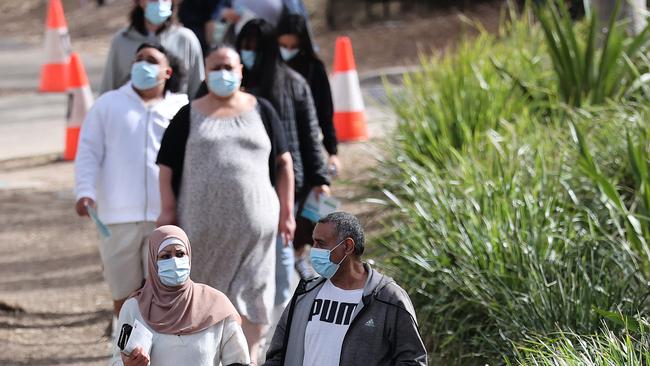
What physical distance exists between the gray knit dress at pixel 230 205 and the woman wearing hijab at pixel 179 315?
3.91ft

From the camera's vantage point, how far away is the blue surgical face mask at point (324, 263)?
4.21 meters

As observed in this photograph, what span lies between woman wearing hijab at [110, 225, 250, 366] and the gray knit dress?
3.91ft

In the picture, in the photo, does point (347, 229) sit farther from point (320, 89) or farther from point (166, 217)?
point (320, 89)

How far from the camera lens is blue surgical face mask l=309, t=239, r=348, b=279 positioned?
4211 millimetres

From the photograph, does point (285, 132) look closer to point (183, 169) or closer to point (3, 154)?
point (183, 169)

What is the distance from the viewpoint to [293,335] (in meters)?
4.26

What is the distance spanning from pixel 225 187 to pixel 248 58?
110 cm

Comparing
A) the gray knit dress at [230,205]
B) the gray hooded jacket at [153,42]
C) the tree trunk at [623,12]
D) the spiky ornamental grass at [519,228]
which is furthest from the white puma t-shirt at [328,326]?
the tree trunk at [623,12]

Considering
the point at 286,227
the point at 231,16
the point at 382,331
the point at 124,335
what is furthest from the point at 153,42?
the point at 382,331

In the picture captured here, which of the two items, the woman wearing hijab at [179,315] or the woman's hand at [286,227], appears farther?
the woman's hand at [286,227]

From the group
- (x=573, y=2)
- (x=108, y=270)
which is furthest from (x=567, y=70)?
(x=573, y=2)

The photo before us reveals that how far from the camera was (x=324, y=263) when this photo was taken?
13.8ft

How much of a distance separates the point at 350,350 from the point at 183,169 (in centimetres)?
175

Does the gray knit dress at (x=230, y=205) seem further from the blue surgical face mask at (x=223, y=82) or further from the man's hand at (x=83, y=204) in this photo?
the man's hand at (x=83, y=204)
